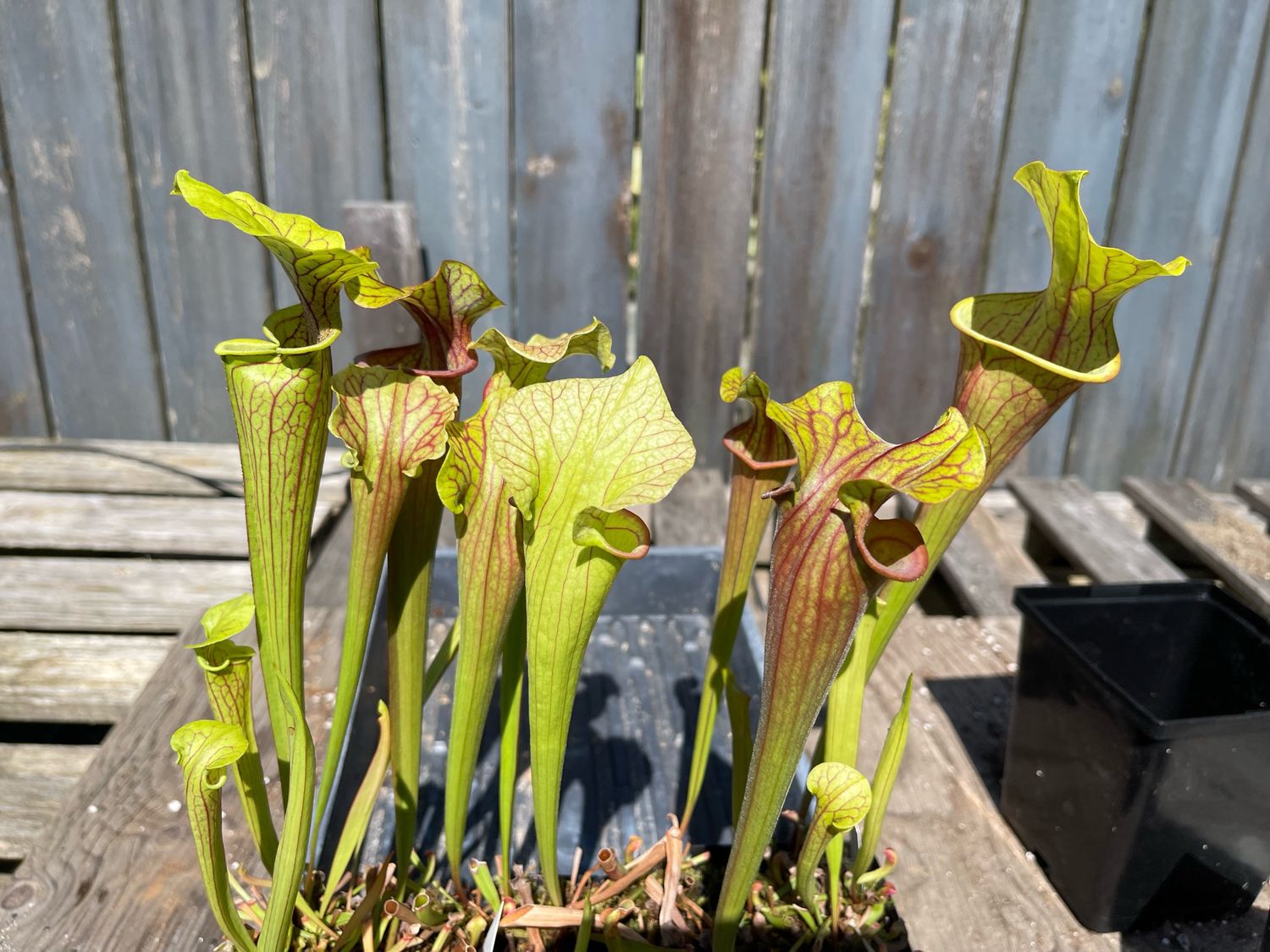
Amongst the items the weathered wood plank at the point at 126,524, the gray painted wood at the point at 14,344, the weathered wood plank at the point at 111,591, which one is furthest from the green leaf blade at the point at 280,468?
the gray painted wood at the point at 14,344

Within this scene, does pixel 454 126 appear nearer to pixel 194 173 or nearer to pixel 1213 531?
pixel 194 173

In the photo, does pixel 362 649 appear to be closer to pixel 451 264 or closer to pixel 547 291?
pixel 451 264

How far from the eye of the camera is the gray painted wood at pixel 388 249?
67.7 inches

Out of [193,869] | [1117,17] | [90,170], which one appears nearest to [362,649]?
[193,869]

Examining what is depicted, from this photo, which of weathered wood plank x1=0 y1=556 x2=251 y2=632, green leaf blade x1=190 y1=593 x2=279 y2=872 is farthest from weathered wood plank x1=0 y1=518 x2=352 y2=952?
weathered wood plank x1=0 y1=556 x2=251 y2=632

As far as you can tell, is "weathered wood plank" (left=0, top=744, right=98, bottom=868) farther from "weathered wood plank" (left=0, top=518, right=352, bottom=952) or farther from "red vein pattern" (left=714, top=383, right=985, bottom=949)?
"red vein pattern" (left=714, top=383, right=985, bottom=949)

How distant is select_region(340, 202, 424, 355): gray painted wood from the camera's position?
172 centimetres

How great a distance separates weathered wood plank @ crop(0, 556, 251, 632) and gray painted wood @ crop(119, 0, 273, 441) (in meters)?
0.52

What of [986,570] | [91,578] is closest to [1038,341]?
[986,570]

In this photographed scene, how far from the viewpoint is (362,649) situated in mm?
636

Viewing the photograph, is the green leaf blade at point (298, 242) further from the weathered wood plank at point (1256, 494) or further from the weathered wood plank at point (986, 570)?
the weathered wood plank at point (1256, 494)

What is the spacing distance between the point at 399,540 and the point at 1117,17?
1.81 meters

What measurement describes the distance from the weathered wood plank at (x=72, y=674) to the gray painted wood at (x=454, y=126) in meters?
0.79

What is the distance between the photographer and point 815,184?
1797mm
